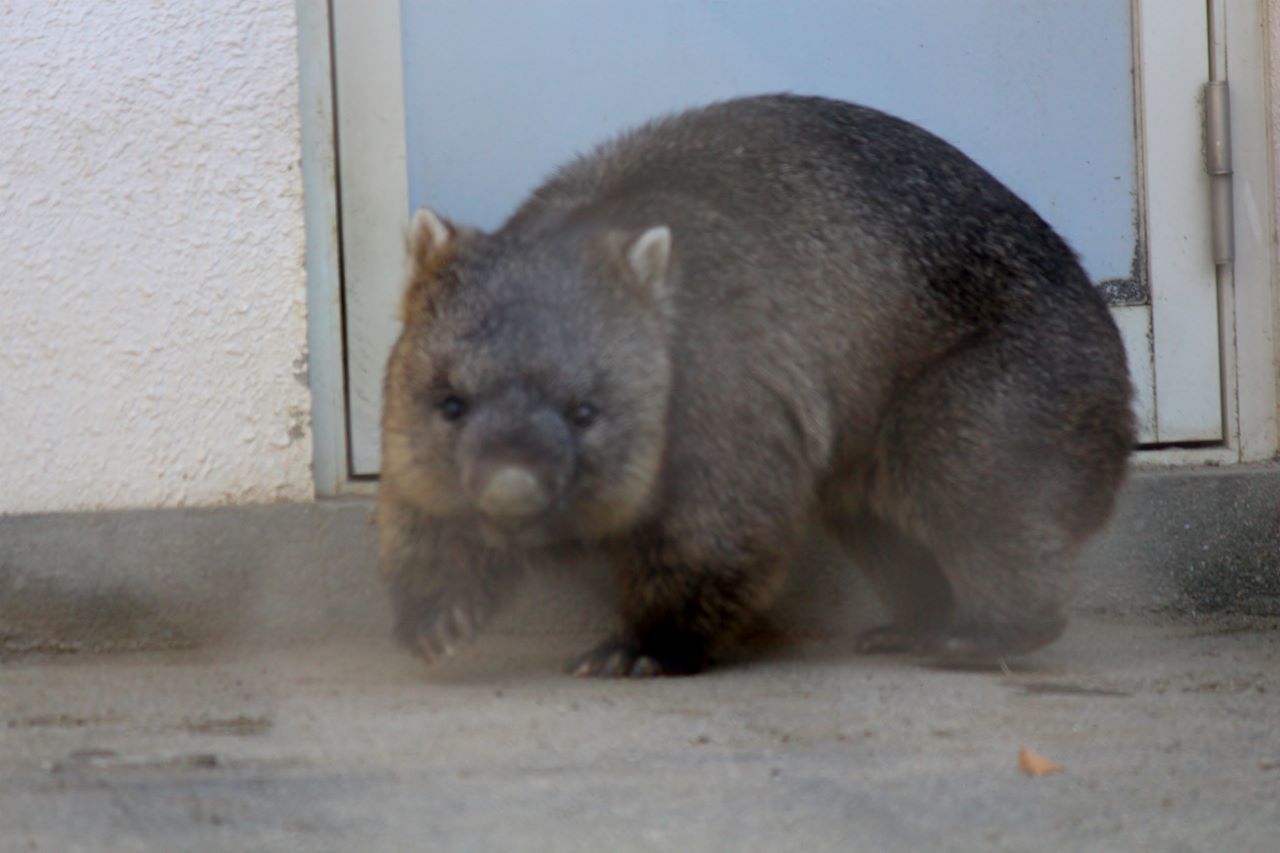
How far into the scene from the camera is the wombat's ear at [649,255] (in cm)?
391

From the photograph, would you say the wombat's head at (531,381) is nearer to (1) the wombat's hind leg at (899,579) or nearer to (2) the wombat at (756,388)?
(2) the wombat at (756,388)

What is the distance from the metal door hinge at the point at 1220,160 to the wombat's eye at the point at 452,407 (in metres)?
2.35

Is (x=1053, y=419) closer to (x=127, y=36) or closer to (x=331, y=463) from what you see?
(x=331, y=463)

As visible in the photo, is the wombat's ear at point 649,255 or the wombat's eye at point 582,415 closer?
the wombat's eye at point 582,415

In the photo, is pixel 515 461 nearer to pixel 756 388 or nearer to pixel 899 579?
pixel 756 388

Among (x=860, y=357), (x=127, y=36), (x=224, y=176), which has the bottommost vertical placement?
Result: (x=860, y=357)

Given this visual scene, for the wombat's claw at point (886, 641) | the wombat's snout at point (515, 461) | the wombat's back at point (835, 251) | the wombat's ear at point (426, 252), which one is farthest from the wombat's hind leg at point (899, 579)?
the wombat's ear at point (426, 252)

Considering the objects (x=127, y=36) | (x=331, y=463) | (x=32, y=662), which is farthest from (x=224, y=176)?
(x=32, y=662)

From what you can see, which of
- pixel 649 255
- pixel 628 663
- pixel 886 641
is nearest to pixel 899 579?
pixel 886 641

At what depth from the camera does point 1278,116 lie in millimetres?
4938

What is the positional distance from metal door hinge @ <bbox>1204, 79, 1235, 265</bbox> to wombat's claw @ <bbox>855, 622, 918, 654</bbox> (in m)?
1.45

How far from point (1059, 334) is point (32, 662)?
2.49 metres

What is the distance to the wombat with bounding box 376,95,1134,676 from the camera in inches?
149

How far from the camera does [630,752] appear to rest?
309 cm
